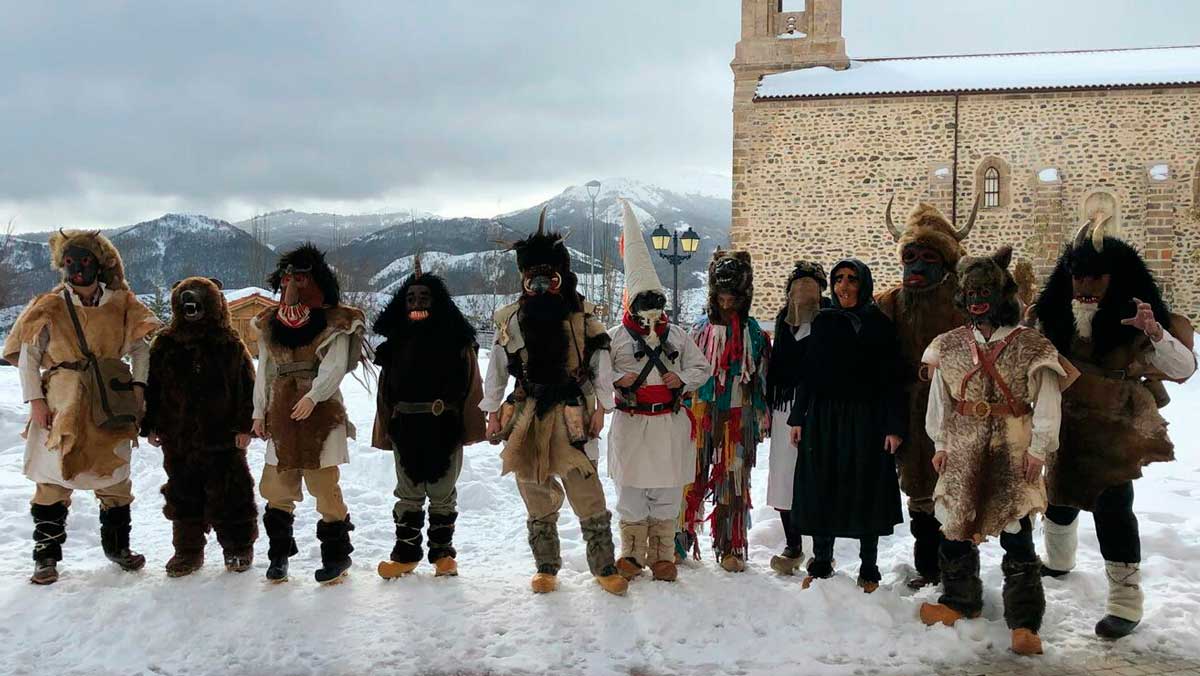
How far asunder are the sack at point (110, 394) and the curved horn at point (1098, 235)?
5.02 meters

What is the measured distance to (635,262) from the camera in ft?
15.4

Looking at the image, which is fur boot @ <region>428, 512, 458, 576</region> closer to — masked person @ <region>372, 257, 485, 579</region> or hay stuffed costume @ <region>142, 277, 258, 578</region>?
masked person @ <region>372, 257, 485, 579</region>

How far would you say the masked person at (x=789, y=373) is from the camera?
474 centimetres

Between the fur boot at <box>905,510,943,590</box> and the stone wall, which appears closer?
the fur boot at <box>905,510,943,590</box>

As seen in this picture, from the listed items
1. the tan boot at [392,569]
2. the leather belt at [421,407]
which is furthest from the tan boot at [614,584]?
the leather belt at [421,407]

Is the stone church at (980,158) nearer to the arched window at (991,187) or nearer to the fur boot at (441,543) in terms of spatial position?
the arched window at (991,187)

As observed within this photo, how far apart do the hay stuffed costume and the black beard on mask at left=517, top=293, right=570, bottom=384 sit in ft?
5.20

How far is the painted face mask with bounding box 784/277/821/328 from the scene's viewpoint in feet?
15.6

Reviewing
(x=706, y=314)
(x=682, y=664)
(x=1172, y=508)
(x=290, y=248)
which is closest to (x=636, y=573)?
(x=682, y=664)

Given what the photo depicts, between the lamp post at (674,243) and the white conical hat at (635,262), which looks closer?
the white conical hat at (635,262)

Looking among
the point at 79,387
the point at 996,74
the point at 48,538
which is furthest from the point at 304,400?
the point at 996,74

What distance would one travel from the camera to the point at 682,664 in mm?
3715

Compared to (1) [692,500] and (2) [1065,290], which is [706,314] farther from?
(2) [1065,290]

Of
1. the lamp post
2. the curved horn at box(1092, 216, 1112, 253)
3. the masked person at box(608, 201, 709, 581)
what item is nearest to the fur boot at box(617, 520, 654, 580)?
the masked person at box(608, 201, 709, 581)
